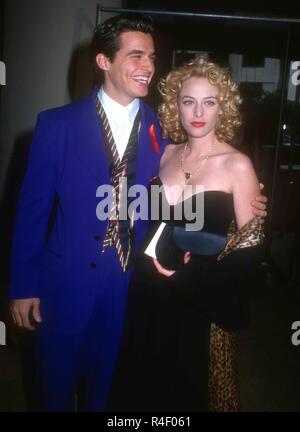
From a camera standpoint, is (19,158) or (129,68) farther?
(19,158)

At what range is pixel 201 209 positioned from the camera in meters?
1.89

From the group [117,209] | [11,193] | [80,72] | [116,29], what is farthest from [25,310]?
[80,72]

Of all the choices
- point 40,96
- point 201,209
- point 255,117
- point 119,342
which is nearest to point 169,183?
point 201,209

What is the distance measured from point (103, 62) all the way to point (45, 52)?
5.44 feet

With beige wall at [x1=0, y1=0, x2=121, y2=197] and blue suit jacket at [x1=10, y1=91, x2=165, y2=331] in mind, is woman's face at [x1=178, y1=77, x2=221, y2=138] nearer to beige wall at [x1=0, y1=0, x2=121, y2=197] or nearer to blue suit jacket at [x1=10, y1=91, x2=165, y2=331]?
blue suit jacket at [x1=10, y1=91, x2=165, y2=331]

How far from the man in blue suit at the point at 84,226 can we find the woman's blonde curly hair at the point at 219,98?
179mm

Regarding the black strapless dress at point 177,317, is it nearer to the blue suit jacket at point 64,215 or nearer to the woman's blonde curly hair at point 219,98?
the blue suit jacket at point 64,215

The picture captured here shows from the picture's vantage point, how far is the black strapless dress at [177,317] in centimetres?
185

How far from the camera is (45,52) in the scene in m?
3.51

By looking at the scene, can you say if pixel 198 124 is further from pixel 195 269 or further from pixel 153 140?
pixel 195 269
